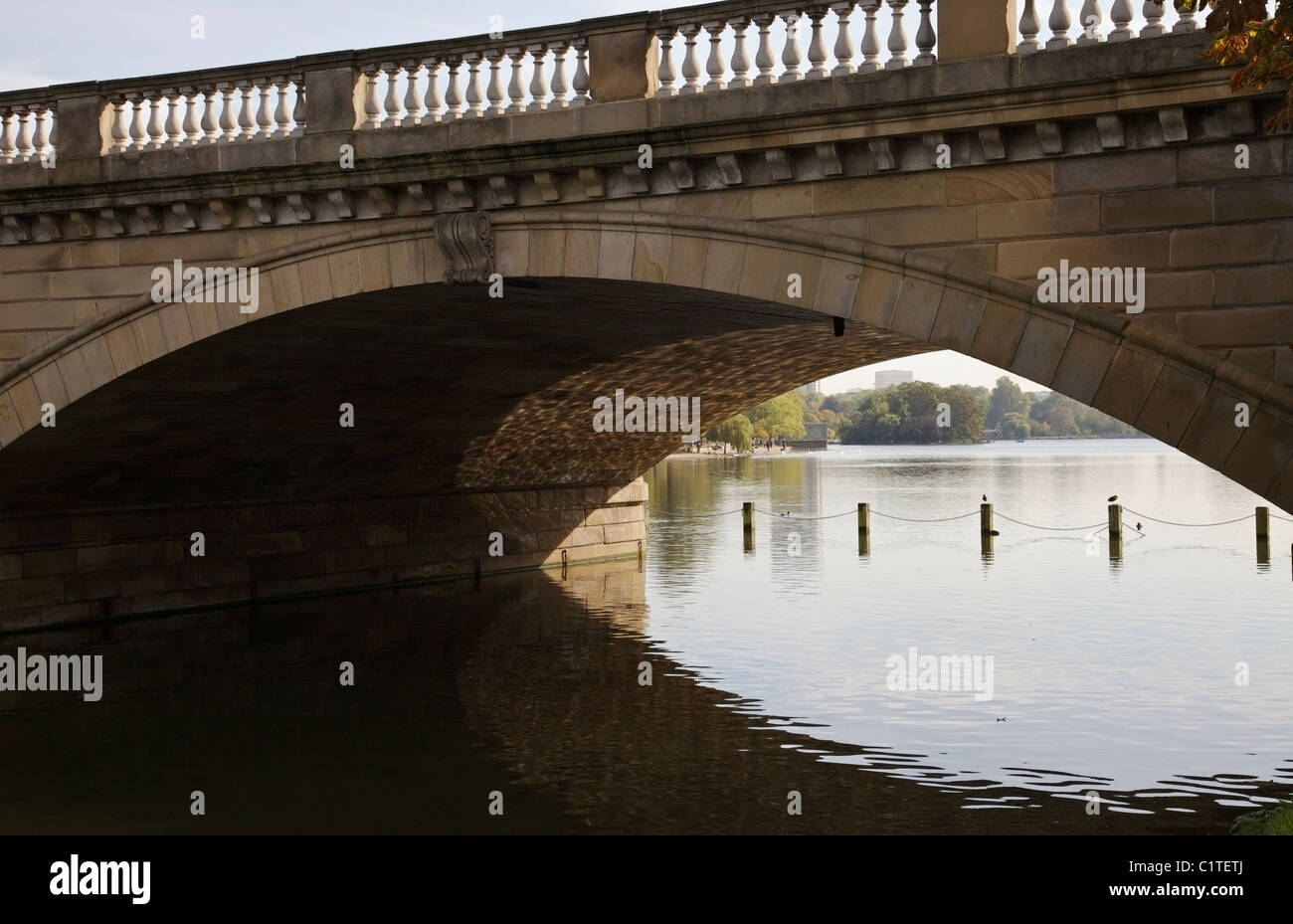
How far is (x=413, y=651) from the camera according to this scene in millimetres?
21828

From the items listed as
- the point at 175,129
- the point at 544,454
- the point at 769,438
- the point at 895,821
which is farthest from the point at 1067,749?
the point at 769,438

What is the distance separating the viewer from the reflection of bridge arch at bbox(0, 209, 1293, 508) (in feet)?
38.9

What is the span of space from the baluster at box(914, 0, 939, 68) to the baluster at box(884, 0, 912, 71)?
5.7 inches

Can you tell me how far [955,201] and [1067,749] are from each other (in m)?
5.22

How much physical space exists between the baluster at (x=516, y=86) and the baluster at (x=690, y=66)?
1.70 m

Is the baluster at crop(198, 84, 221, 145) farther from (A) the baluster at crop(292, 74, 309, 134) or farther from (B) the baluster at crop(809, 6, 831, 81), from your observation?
(B) the baluster at crop(809, 6, 831, 81)

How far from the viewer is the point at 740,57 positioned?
1437cm

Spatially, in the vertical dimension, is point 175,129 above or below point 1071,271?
above

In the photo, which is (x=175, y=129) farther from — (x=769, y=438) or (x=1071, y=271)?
(x=769, y=438)

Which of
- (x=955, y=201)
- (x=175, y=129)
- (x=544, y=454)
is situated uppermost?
(x=175, y=129)

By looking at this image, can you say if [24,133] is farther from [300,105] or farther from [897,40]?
[897,40]

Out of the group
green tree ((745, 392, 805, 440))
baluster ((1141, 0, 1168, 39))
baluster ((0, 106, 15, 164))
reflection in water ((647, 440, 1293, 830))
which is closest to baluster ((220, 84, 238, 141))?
baluster ((0, 106, 15, 164))

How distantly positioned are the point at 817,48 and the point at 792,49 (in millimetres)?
226

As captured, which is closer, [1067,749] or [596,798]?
[596,798]
